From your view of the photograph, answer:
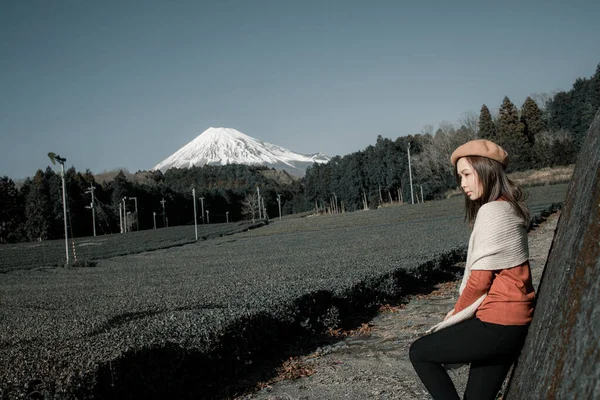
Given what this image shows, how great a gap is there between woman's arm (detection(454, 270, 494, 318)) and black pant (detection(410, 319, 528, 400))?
0.28 ft

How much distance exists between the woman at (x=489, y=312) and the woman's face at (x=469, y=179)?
96mm

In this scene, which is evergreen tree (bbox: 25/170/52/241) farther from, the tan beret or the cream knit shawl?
the cream knit shawl

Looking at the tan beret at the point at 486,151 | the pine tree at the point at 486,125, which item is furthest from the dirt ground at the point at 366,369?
the pine tree at the point at 486,125

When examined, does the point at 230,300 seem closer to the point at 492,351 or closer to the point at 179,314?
the point at 179,314

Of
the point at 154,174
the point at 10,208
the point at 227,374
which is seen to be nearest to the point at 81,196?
the point at 10,208

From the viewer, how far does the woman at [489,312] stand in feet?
6.68

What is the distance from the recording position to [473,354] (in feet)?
6.77

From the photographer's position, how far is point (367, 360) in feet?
19.1

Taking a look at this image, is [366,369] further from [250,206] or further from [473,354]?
[250,206]

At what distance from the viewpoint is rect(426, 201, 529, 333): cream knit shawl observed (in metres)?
2.10

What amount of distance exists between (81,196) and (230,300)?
83.8 metres

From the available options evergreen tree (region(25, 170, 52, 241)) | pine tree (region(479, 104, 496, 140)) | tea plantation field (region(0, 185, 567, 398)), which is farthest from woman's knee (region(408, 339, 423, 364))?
evergreen tree (region(25, 170, 52, 241))

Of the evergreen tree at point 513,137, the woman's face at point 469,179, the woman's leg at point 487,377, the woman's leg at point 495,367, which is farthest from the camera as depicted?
the evergreen tree at point 513,137

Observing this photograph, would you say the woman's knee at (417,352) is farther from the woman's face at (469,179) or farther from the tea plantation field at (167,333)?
the tea plantation field at (167,333)
